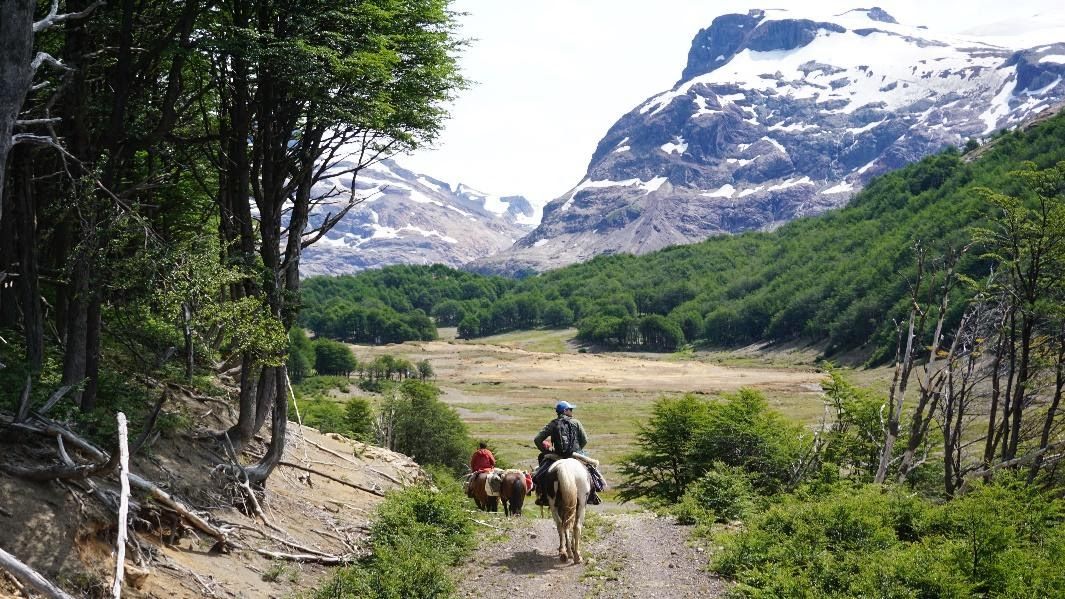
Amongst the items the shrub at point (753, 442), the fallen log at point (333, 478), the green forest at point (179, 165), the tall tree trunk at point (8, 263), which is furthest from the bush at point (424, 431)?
the tall tree trunk at point (8, 263)

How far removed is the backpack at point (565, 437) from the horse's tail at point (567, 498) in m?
0.93

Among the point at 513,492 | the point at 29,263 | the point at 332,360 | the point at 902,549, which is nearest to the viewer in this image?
the point at 29,263

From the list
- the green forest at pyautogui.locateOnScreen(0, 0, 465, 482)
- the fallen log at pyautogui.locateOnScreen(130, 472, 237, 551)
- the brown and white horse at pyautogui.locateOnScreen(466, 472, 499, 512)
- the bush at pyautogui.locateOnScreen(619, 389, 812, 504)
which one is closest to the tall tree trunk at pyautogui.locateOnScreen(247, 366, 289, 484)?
the green forest at pyautogui.locateOnScreen(0, 0, 465, 482)

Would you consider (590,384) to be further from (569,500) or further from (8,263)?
(8,263)

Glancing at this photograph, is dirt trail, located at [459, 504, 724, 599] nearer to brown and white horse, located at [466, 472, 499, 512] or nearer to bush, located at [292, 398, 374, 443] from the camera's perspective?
brown and white horse, located at [466, 472, 499, 512]

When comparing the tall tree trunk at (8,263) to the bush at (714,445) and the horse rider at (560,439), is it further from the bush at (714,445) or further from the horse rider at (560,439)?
the bush at (714,445)

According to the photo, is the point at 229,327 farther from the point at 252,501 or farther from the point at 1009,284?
the point at 1009,284

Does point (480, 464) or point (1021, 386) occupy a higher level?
point (1021, 386)

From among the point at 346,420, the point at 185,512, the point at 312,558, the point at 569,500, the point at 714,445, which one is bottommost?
the point at 346,420

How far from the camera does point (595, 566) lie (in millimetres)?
14492

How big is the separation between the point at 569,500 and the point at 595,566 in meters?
1.27

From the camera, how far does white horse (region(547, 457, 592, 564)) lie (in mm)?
14797

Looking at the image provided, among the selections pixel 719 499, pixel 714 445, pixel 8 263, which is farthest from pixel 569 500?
pixel 714 445

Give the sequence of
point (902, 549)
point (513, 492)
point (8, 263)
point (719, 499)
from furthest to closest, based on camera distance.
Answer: point (513, 492) → point (719, 499) → point (902, 549) → point (8, 263)
